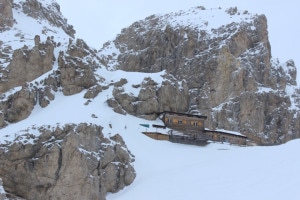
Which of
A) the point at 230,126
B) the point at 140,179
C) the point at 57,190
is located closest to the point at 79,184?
the point at 57,190

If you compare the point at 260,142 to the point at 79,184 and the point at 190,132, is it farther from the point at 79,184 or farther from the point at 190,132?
the point at 79,184

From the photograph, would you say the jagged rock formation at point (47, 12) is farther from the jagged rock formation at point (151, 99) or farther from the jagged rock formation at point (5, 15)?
the jagged rock formation at point (151, 99)

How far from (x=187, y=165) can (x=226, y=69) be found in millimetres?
35329

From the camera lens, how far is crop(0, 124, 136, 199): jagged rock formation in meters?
44.3

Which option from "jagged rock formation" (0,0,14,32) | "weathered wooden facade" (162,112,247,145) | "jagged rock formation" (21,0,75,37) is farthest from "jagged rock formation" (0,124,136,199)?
"jagged rock formation" (21,0,75,37)

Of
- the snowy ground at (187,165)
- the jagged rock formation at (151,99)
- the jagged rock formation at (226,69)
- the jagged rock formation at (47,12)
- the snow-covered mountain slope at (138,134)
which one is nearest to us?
the snowy ground at (187,165)

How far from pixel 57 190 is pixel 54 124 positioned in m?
8.47

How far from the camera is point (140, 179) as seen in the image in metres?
49.8

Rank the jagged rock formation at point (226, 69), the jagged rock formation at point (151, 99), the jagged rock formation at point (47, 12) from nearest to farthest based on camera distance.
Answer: the jagged rock formation at point (151, 99) < the jagged rock formation at point (226, 69) < the jagged rock formation at point (47, 12)

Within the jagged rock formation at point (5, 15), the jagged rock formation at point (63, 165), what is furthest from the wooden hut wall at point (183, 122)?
the jagged rock formation at point (5, 15)

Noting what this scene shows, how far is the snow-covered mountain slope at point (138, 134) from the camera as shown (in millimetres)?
38875

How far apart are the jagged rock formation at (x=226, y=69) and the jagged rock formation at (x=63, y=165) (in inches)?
961

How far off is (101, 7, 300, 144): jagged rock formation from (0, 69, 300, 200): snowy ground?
9136 millimetres

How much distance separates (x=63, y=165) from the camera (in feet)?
148
